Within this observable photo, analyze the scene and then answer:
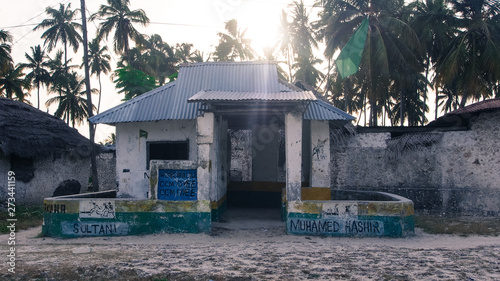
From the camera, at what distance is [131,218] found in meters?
8.70

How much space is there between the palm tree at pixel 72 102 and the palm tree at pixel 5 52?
203 inches

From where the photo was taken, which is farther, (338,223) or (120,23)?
(120,23)

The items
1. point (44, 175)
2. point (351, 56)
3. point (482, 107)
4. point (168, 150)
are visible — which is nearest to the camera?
point (351, 56)

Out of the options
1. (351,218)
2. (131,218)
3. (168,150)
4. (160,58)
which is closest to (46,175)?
(168,150)

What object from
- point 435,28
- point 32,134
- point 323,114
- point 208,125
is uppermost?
point 435,28

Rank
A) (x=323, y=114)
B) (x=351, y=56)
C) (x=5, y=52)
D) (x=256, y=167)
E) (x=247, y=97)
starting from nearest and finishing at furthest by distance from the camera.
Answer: (x=247, y=97) < (x=323, y=114) < (x=351, y=56) < (x=256, y=167) < (x=5, y=52)

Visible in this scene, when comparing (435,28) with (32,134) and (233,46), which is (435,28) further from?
(32,134)

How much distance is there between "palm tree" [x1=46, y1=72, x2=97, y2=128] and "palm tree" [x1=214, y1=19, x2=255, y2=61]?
12.6 m

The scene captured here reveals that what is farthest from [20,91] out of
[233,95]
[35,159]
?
[233,95]

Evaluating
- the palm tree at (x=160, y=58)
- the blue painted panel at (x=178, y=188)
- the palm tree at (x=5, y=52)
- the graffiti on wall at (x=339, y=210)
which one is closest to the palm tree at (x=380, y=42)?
the graffiti on wall at (x=339, y=210)

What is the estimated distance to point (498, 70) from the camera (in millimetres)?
16375

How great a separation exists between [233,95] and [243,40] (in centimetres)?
2023

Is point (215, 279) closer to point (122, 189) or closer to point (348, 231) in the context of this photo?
point (348, 231)

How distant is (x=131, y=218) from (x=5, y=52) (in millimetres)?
21326
